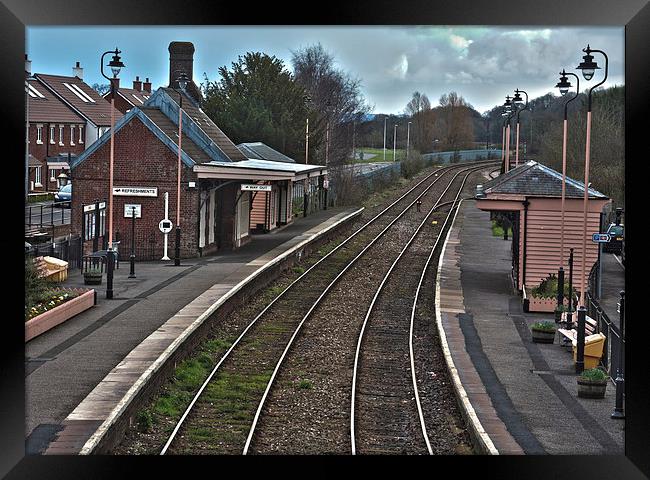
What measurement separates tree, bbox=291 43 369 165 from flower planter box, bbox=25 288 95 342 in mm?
41457

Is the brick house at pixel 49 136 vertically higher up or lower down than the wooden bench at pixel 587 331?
higher up

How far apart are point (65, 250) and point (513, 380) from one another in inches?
534

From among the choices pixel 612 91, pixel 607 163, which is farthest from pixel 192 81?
pixel 612 91

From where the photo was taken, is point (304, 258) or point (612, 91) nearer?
point (304, 258)

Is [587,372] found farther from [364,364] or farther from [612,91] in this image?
[612,91]

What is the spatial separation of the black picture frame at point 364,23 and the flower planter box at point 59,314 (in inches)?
264

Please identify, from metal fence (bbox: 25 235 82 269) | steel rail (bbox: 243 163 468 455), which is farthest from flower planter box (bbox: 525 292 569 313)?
metal fence (bbox: 25 235 82 269)

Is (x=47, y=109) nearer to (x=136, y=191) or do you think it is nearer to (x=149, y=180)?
(x=149, y=180)

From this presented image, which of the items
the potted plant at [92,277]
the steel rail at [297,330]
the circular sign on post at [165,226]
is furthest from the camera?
the circular sign on post at [165,226]

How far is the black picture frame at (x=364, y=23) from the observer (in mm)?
9375

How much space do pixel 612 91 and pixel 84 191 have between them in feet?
123

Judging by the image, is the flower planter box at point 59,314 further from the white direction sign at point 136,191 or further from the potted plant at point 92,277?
the white direction sign at point 136,191

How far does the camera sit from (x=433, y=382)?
1645 cm

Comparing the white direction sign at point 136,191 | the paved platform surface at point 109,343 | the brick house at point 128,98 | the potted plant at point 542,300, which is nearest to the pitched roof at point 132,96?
the brick house at point 128,98
